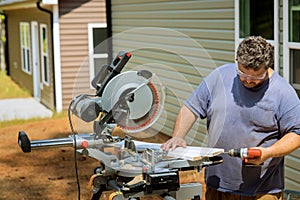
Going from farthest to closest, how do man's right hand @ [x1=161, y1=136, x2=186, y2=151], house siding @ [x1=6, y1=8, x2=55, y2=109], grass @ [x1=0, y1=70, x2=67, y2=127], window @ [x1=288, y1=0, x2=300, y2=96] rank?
house siding @ [x1=6, y1=8, x2=55, y2=109] < grass @ [x1=0, y1=70, x2=67, y2=127] < window @ [x1=288, y1=0, x2=300, y2=96] < man's right hand @ [x1=161, y1=136, x2=186, y2=151]

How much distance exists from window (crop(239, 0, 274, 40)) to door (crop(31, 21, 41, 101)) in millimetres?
9627

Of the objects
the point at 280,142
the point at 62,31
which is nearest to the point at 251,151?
the point at 280,142

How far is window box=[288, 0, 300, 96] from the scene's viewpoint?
5.67 metres

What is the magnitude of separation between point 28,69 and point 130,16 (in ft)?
24.5

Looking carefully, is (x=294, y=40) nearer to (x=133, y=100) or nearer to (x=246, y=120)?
(x=246, y=120)

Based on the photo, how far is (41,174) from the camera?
7.64 meters

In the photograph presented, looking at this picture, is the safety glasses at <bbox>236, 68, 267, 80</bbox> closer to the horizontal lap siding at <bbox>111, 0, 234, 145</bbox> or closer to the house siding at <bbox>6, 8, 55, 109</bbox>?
the horizontal lap siding at <bbox>111, 0, 234, 145</bbox>

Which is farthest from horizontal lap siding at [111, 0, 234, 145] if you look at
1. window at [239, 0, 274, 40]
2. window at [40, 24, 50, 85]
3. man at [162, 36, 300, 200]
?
window at [40, 24, 50, 85]

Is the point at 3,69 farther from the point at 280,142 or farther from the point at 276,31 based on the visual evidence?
the point at 280,142

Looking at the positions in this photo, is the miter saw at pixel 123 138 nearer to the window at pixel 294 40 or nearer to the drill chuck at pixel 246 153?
the drill chuck at pixel 246 153

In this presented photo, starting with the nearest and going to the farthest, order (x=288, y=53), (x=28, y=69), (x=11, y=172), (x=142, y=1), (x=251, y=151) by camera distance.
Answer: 1. (x=251, y=151)
2. (x=288, y=53)
3. (x=11, y=172)
4. (x=142, y=1)
5. (x=28, y=69)

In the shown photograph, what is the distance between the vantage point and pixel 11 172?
7816mm

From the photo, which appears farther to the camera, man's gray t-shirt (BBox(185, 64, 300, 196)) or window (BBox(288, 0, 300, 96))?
window (BBox(288, 0, 300, 96))

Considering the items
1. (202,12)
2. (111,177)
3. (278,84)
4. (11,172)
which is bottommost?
(11,172)
